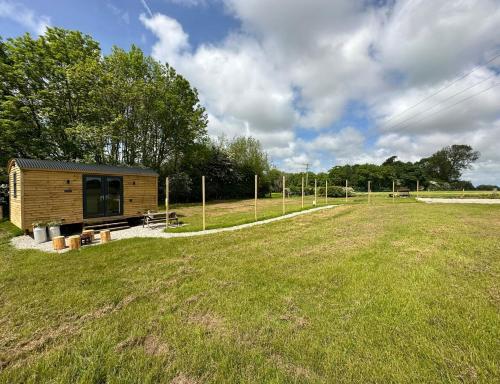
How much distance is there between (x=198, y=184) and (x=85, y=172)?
15250 mm

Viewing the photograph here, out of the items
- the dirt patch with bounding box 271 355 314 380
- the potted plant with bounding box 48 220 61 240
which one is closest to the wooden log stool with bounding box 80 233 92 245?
the potted plant with bounding box 48 220 61 240

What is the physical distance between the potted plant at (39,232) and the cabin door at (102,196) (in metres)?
1.80

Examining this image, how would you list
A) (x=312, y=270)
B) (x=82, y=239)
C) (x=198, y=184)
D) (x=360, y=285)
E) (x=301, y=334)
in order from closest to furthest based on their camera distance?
(x=301, y=334), (x=360, y=285), (x=312, y=270), (x=82, y=239), (x=198, y=184)

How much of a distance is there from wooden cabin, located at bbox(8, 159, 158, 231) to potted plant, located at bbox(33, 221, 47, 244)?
38.1 inches

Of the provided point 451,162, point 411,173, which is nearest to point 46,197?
point 411,173

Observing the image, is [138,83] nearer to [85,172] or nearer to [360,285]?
[85,172]

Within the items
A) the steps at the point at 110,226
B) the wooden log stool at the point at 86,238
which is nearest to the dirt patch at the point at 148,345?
the wooden log stool at the point at 86,238

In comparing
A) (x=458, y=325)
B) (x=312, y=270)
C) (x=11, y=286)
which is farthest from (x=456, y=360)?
(x=11, y=286)

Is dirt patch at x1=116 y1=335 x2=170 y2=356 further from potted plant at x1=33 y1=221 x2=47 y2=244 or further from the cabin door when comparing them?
the cabin door

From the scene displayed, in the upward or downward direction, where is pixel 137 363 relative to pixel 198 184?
downward

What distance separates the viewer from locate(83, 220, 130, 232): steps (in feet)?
29.5

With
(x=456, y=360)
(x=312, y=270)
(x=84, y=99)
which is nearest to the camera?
(x=456, y=360)

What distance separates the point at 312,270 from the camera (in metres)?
4.37

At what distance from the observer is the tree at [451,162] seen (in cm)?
6366
